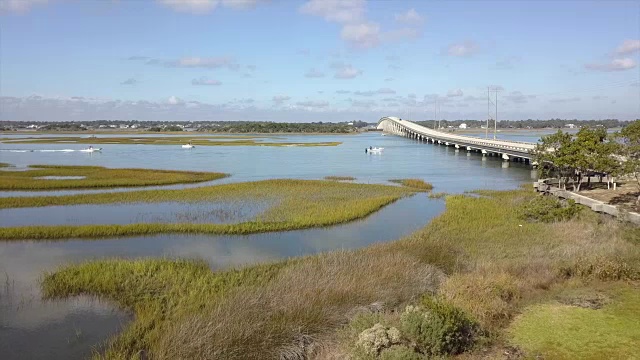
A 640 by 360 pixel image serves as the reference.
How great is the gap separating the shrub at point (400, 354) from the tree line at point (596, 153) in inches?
725

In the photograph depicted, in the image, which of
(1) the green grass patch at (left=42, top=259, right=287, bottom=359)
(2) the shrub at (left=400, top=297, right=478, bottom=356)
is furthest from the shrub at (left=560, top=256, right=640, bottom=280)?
(1) the green grass patch at (left=42, top=259, right=287, bottom=359)

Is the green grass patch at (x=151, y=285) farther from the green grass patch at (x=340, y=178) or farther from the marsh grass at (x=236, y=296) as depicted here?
the green grass patch at (x=340, y=178)

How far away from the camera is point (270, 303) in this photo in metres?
11.1

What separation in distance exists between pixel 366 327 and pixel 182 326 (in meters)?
3.73

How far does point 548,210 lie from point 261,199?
17568mm

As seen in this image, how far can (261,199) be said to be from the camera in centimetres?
3256

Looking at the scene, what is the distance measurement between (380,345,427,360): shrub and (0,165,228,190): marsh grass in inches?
1370

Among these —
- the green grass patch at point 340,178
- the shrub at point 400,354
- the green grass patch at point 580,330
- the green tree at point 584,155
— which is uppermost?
the green tree at point 584,155

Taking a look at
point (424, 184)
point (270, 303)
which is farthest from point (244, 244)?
point (424, 184)

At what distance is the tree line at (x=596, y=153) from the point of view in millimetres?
23406

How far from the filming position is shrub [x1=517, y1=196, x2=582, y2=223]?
23.0 m

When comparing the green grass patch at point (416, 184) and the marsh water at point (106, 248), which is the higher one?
the green grass patch at point (416, 184)

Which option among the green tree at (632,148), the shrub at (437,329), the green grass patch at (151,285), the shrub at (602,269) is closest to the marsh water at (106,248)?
the green grass patch at (151,285)

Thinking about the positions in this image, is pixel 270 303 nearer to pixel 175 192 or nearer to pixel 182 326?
pixel 182 326
